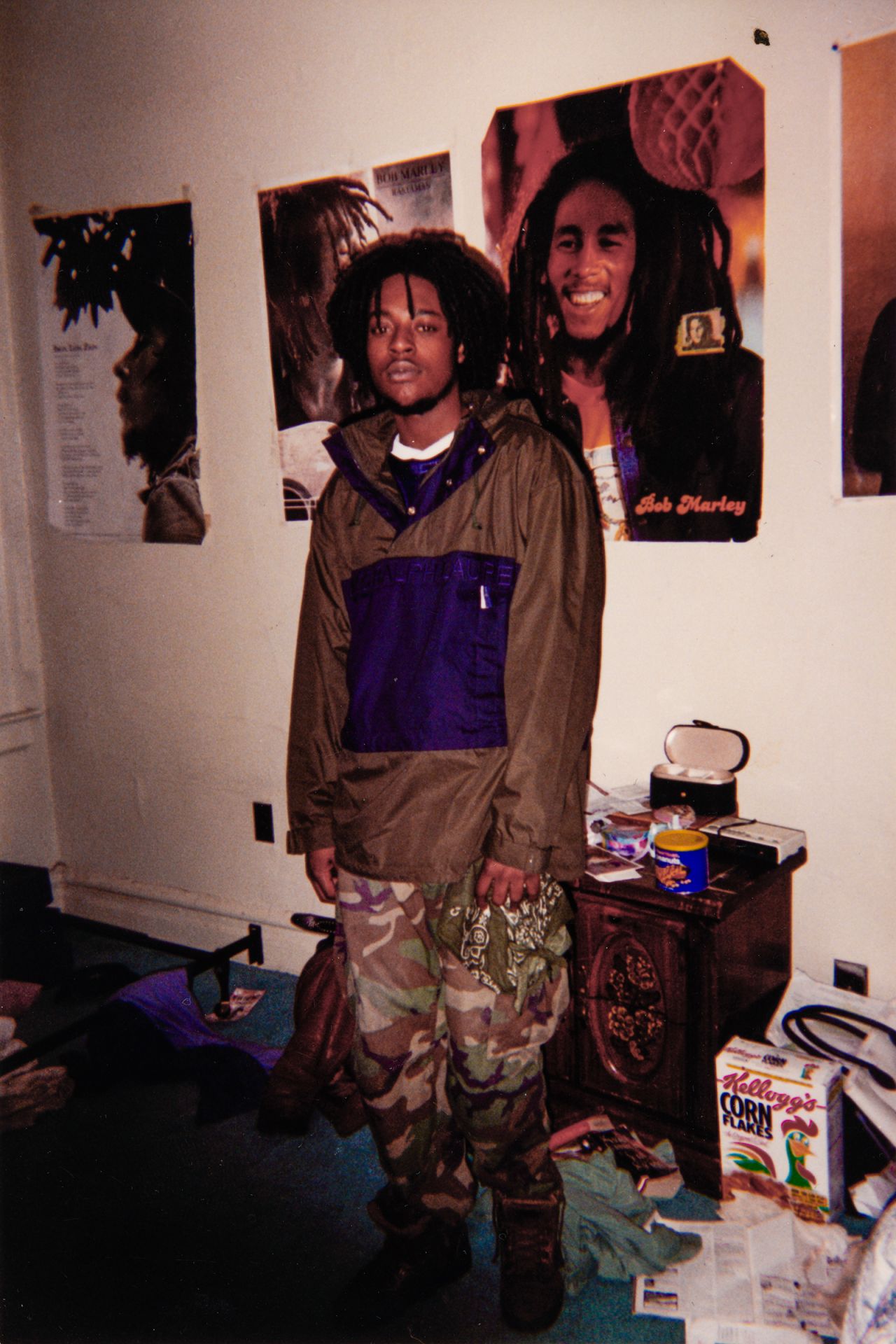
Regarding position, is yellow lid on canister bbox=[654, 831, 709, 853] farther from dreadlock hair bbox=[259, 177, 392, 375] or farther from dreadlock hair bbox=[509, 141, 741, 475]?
dreadlock hair bbox=[259, 177, 392, 375]

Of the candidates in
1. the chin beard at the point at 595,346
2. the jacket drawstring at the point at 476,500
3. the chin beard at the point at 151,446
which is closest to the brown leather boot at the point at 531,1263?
the jacket drawstring at the point at 476,500

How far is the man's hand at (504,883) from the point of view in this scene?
149cm

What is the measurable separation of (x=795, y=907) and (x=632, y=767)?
465 millimetres

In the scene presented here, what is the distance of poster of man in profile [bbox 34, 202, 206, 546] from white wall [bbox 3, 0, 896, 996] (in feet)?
0.24

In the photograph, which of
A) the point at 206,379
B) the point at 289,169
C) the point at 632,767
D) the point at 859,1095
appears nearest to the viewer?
the point at 859,1095

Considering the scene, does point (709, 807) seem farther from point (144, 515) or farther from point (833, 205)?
point (144, 515)

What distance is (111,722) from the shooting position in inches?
124

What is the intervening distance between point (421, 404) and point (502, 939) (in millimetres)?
890

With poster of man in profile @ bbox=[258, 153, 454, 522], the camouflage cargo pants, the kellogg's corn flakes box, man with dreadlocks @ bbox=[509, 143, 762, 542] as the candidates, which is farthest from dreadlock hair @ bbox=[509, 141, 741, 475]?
the kellogg's corn flakes box

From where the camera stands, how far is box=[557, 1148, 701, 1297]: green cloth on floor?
164 cm

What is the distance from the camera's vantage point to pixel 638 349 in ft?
6.71

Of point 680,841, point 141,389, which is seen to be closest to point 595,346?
point 680,841

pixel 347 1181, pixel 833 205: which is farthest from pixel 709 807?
pixel 833 205

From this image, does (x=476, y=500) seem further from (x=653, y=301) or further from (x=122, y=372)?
(x=122, y=372)
